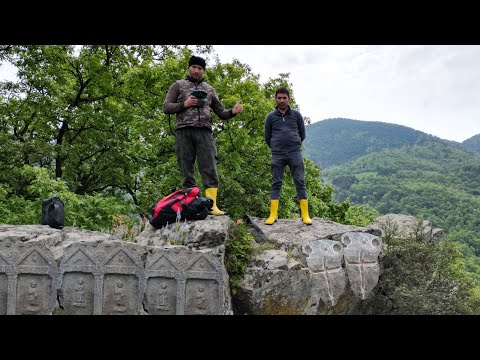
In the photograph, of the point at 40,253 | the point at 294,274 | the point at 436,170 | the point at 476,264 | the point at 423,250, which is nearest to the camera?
the point at 40,253

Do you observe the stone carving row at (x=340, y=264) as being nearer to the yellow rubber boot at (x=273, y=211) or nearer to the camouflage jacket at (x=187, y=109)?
the yellow rubber boot at (x=273, y=211)

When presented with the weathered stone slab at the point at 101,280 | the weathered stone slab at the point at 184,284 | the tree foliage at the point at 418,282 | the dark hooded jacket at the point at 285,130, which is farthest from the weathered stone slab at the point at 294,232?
the weathered stone slab at the point at 101,280

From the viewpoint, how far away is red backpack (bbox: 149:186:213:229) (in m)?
6.65

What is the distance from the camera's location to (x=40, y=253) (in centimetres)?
576

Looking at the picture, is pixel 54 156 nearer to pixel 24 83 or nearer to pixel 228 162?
pixel 24 83

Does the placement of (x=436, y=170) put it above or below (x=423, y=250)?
Answer: above

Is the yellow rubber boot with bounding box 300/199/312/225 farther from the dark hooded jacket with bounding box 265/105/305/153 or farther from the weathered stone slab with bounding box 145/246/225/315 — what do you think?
the weathered stone slab with bounding box 145/246/225/315

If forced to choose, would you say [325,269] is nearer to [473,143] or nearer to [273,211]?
[273,211]

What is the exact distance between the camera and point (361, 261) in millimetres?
7250

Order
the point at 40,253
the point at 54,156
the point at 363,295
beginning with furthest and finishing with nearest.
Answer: the point at 54,156 → the point at 363,295 → the point at 40,253

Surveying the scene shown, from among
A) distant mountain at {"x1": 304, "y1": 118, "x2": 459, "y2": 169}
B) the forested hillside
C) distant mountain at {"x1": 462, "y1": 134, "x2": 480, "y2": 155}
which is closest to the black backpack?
the forested hillside

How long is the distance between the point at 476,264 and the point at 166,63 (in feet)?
64.7

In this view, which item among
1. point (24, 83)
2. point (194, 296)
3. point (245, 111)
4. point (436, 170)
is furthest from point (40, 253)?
point (436, 170)

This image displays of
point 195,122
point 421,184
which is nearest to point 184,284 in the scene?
point 195,122
